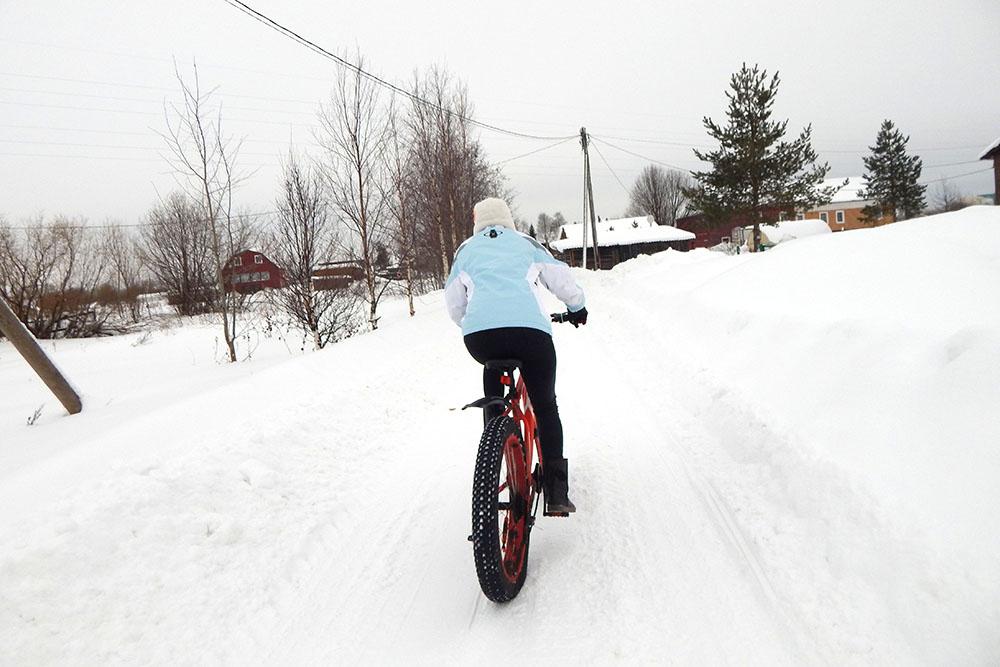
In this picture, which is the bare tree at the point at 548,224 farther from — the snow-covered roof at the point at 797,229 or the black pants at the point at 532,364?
the black pants at the point at 532,364

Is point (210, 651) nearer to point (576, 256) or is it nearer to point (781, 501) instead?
point (781, 501)

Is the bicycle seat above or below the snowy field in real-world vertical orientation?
above

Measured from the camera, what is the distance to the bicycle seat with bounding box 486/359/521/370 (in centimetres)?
241

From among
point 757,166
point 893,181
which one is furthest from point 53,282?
point 893,181

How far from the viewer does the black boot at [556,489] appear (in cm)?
257

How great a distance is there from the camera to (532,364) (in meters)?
2.52

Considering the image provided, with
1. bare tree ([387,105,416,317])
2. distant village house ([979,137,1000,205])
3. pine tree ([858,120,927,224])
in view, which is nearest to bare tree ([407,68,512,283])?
bare tree ([387,105,416,317])

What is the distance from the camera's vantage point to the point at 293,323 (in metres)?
11.2

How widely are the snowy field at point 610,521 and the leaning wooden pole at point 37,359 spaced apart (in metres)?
1.39

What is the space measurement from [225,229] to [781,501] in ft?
36.4

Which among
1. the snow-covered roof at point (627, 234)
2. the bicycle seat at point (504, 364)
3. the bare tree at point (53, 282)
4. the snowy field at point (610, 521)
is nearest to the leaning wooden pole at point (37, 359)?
the snowy field at point (610, 521)

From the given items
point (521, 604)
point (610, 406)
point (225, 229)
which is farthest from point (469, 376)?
point (225, 229)

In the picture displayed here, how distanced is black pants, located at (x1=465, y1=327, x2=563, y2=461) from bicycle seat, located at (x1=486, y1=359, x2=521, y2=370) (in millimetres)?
32

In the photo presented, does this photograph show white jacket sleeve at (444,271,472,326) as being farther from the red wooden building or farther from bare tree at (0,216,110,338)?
bare tree at (0,216,110,338)
